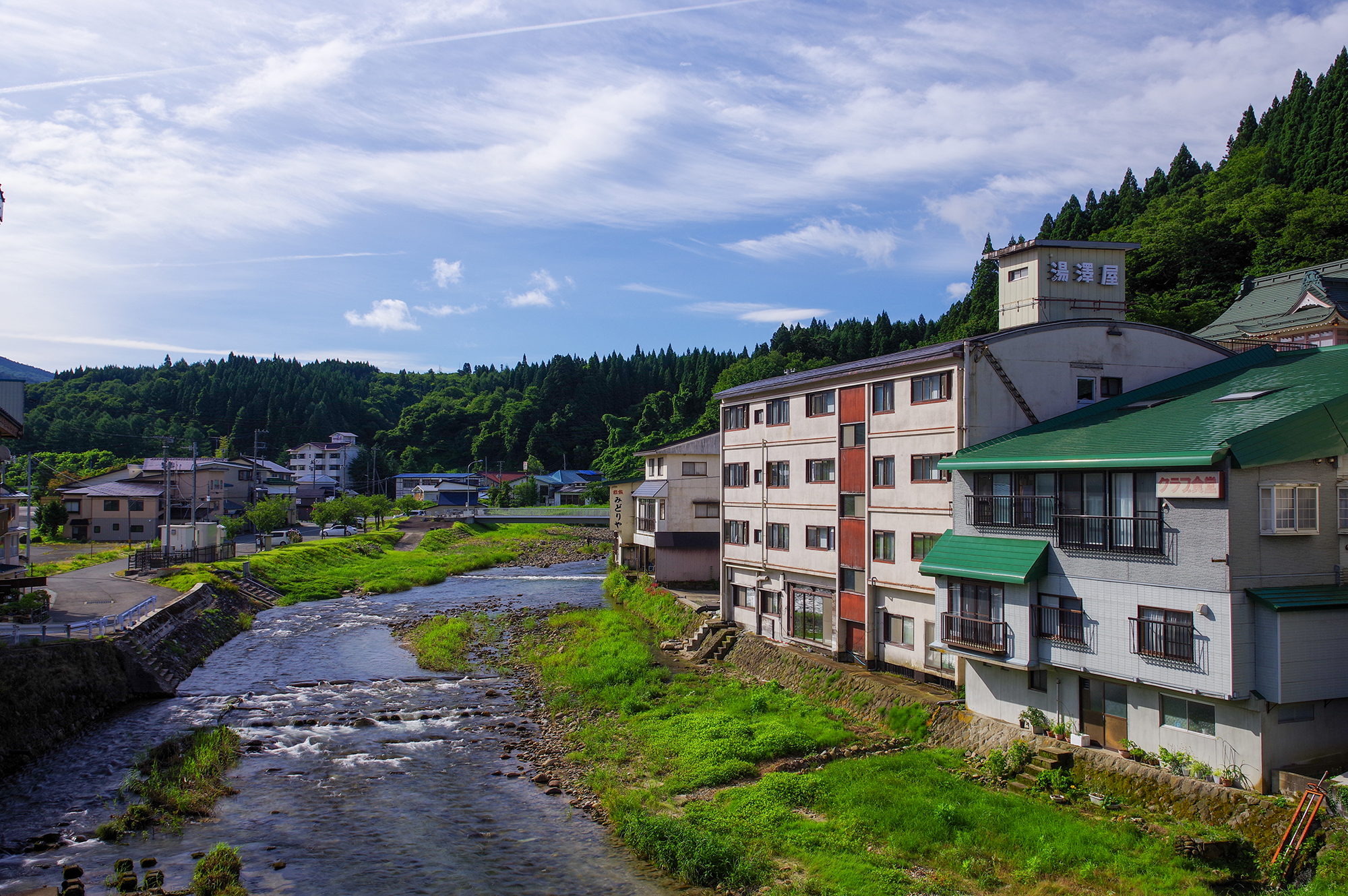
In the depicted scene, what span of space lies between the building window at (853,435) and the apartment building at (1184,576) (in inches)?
256

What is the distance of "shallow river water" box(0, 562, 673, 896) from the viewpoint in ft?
53.5

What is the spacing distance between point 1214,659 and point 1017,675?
18.1 feet

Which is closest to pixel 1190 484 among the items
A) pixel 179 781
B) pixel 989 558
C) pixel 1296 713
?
pixel 1296 713

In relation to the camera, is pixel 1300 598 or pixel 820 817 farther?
pixel 820 817

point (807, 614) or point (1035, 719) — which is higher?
point (807, 614)

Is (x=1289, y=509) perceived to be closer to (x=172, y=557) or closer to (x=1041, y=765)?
(x=1041, y=765)

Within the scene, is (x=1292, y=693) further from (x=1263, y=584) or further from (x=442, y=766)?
(x=442, y=766)

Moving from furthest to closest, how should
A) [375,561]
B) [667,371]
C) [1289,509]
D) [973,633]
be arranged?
[667,371]
[375,561]
[973,633]
[1289,509]

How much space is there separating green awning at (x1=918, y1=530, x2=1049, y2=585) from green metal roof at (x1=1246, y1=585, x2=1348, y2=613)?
15.3ft

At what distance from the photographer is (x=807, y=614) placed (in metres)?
30.8

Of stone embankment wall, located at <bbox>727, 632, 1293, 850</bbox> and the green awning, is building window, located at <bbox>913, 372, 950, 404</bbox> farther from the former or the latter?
stone embankment wall, located at <bbox>727, 632, 1293, 850</bbox>

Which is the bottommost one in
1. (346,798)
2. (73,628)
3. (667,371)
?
(346,798)

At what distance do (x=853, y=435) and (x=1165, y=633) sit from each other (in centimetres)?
1322

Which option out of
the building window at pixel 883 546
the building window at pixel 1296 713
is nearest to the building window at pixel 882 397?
the building window at pixel 883 546
